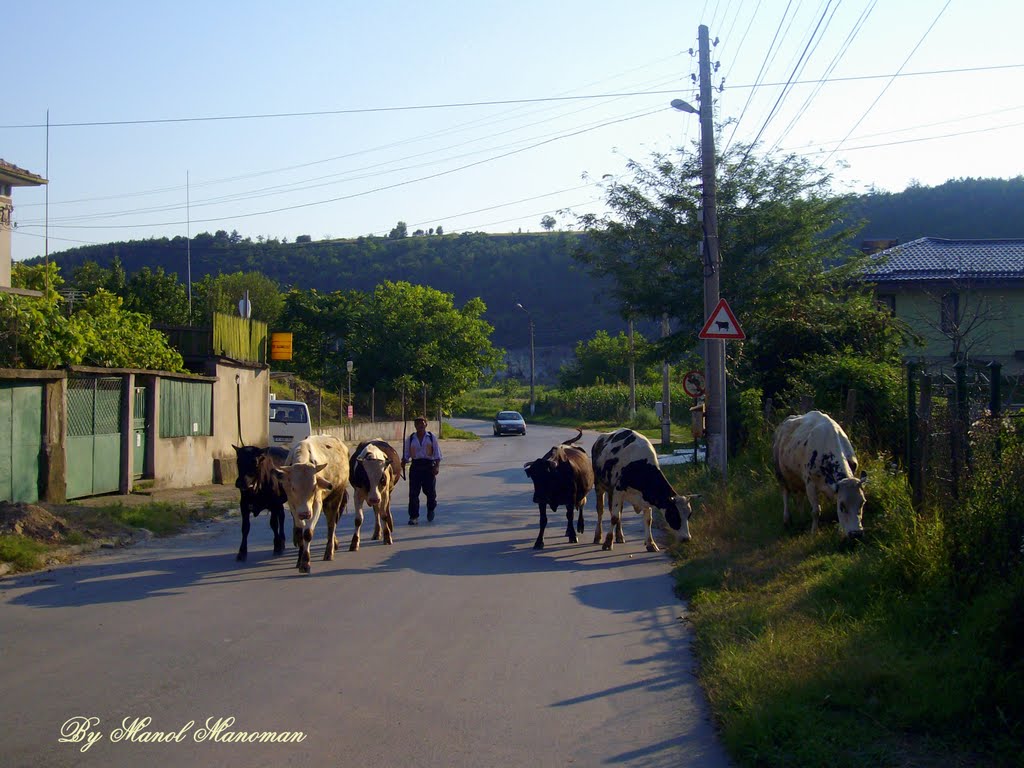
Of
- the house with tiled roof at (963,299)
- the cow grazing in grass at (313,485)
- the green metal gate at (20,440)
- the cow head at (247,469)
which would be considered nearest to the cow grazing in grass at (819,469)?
the cow grazing in grass at (313,485)

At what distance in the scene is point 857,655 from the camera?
20.9 feet

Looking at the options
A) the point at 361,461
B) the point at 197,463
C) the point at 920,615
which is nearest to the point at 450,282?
the point at 197,463

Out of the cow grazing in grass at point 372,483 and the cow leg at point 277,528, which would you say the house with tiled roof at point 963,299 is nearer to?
the cow grazing in grass at point 372,483

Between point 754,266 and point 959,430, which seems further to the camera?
point 754,266

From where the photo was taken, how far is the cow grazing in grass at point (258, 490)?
1180 centimetres

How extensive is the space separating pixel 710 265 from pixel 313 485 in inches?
342

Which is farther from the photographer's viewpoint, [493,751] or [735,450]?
[735,450]

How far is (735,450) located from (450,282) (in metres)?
87.4

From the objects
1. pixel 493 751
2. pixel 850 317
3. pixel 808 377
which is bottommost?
pixel 493 751

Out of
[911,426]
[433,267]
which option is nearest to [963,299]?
[911,426]

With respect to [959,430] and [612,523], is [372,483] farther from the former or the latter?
[959,430]

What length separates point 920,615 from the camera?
22.6 ft

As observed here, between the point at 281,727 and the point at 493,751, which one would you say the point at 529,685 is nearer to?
the point at 493,751

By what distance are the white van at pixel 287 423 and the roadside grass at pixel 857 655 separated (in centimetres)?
2022
